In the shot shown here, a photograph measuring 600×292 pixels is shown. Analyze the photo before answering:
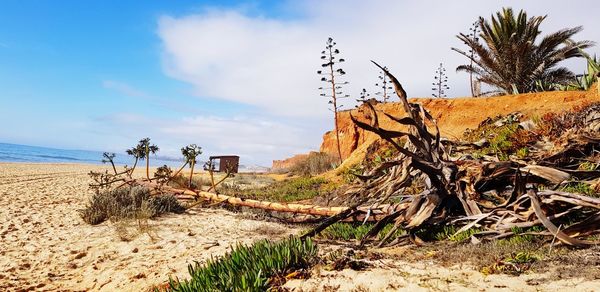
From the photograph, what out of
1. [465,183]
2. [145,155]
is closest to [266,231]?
[465,183]

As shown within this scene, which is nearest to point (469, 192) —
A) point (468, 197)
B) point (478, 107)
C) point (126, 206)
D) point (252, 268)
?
point (468, 197)

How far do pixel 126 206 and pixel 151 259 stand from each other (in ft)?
11.9

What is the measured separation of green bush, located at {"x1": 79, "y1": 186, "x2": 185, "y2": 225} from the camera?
26.1 ft

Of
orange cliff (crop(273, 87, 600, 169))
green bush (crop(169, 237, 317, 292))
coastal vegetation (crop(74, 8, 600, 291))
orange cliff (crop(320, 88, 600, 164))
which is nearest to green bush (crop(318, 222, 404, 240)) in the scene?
coastal vegetation (crop(74, 8, 600, 291))

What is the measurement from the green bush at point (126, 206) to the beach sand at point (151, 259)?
260 millimetres

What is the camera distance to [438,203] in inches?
190

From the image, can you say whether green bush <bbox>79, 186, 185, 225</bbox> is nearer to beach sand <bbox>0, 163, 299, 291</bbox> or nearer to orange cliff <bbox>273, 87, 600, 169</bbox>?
beach sand <bbox>0, 163, 299, 291</bbox>

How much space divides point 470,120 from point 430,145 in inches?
671

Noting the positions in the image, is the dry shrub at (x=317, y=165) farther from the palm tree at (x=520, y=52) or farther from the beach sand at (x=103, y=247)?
the beach sand at (x=103, y=247)

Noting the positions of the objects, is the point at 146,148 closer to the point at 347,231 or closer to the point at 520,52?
the point at 347,231

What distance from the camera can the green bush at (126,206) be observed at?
794 centimetres

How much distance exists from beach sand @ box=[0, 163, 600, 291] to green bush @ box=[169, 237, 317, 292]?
8.2 inches

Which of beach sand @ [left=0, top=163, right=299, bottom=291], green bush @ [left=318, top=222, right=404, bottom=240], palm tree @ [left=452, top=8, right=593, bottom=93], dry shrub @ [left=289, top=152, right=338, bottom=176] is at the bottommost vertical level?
beach sand @ [left=0, top=163, right=299, bottom=291]

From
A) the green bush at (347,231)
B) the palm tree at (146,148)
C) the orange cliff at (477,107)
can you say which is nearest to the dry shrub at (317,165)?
the orange cliff at (477,107)
